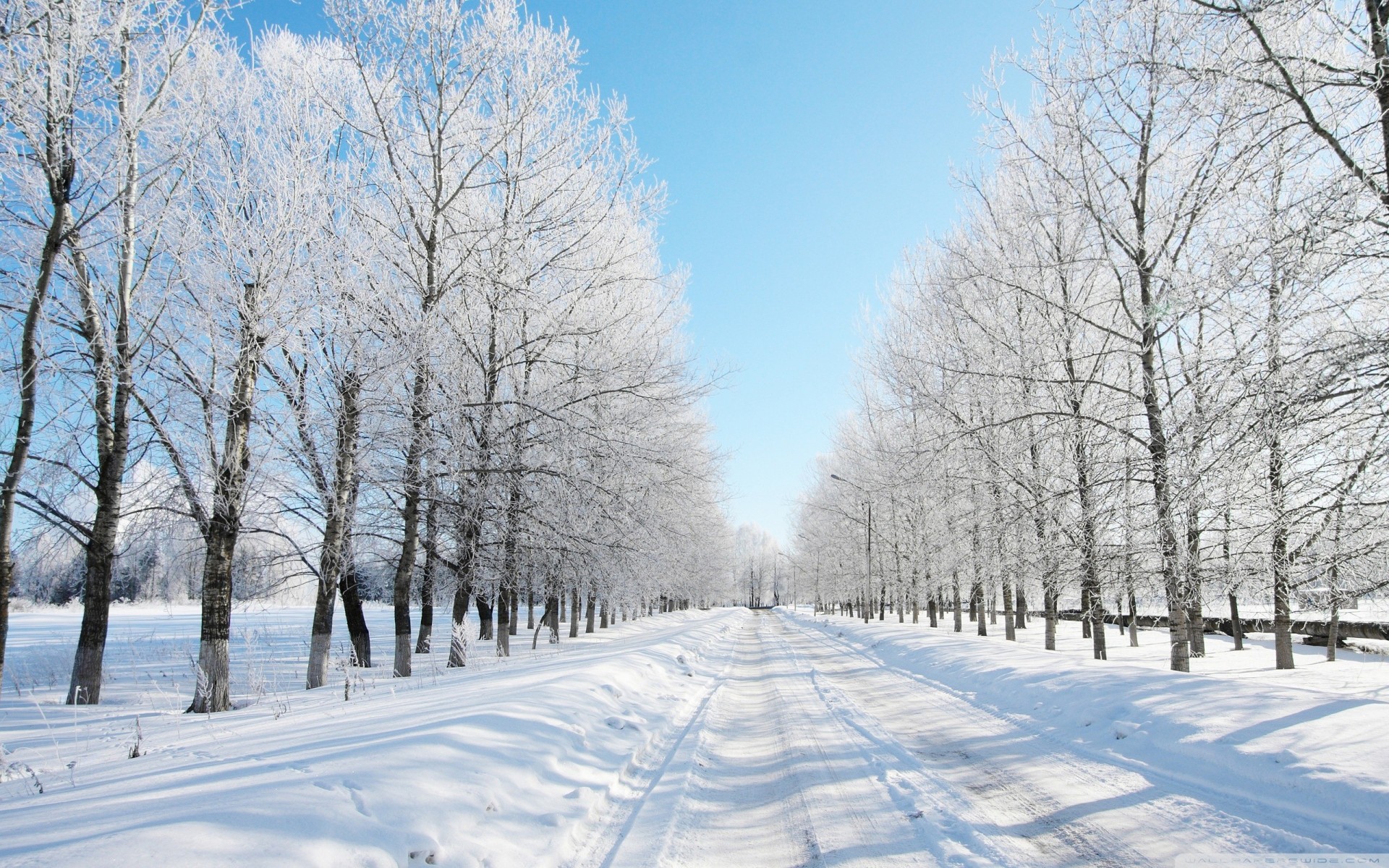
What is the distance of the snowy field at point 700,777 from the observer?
11.8 feet

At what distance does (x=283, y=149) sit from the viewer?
11164mm

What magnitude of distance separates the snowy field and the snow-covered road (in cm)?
3

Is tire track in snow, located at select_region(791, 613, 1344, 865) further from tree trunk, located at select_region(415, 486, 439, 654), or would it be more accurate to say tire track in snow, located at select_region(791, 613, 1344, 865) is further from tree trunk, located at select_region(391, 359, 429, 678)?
tree trunk, located at select_region(415, 486, 439, 654)

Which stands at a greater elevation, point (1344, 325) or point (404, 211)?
point (404, 211)

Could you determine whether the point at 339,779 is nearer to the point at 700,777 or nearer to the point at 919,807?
the point at 700,777

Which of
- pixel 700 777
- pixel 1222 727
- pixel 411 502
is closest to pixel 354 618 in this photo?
pixel 411 502

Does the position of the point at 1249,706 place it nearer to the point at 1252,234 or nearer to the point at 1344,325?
the point at 1344,325

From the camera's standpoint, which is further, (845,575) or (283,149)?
(845,575)

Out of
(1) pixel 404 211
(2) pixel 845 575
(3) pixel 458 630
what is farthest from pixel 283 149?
(2) pixel 845 575

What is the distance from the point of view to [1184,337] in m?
13.8

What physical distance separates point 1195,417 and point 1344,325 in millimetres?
1292

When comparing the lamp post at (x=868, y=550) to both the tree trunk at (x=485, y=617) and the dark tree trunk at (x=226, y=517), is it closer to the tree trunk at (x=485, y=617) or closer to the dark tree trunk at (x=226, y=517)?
the tree trunk at (x=485, y=617)

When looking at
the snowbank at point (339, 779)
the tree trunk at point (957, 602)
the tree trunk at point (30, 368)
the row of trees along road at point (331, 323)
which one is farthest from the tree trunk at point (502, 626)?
the tree trunk at point (957, 602)

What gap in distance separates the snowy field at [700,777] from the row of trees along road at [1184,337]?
1876mm
